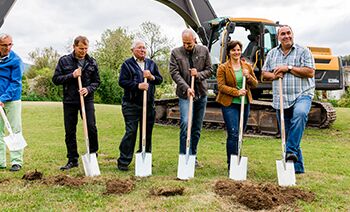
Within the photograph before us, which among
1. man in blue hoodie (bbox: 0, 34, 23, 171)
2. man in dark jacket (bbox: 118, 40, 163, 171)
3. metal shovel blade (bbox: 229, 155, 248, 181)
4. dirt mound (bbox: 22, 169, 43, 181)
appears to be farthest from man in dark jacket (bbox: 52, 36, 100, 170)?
metal shovel blade (bbox: 229, 155, 248, 181)

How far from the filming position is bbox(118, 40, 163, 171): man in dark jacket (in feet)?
19.1

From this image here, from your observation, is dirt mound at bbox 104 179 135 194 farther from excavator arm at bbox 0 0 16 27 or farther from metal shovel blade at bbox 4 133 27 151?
excavator arm at bbox 0 0 16 27

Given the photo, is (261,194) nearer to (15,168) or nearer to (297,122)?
(297,122)

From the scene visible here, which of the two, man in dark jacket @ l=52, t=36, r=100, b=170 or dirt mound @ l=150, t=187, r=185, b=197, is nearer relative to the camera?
dirt mound @ l=150, t=187, r=185, b=197

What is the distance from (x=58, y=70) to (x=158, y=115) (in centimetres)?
752

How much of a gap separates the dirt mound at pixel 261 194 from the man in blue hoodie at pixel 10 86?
3.01 meters

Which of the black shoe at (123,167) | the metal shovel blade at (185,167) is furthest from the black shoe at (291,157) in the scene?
the black shoe at (123,167)

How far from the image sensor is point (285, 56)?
5.62 metres

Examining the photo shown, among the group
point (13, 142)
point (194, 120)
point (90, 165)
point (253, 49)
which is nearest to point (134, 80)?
point (194, 120)

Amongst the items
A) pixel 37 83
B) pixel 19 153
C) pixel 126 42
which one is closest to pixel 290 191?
pixel 19 153

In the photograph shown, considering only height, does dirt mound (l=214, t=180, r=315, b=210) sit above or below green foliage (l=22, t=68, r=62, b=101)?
below

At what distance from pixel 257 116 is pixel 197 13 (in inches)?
124

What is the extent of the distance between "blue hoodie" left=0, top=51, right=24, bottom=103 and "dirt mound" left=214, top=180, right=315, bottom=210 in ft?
10.2

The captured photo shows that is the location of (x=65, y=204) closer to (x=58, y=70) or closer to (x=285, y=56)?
(x=58, y=70)
